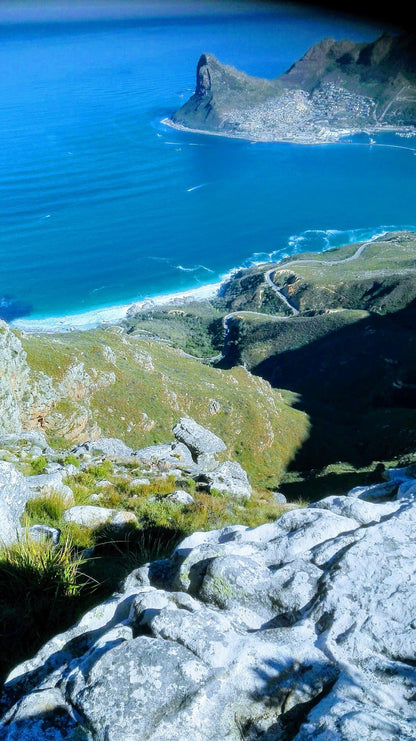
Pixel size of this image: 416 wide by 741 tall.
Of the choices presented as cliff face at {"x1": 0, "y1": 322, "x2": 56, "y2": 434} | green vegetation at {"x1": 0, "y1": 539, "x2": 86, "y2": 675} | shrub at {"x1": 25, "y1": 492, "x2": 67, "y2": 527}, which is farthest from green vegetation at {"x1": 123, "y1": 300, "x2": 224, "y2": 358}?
green vegetation at {"x1": 0, "y1": 539, "x2": 86, "y2": 675}

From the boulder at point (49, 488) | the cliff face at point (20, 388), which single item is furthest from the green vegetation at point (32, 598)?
the cliff face at point (20, 388)

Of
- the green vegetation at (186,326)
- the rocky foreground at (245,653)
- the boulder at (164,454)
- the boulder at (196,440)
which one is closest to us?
the rocky foreground at (245,653)

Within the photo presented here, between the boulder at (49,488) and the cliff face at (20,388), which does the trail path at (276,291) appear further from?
the boulder at (49,488)

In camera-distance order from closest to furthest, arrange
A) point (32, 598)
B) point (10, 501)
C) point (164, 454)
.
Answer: point (32, 598) < point (10, 501) < point (164, 454)

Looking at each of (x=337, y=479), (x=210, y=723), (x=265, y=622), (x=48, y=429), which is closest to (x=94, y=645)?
(x=210, y=723)

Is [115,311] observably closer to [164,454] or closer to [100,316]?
[100,316]

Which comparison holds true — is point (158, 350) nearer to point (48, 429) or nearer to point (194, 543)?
point (48, 429)

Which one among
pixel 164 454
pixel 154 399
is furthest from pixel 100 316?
pixel 164 454
